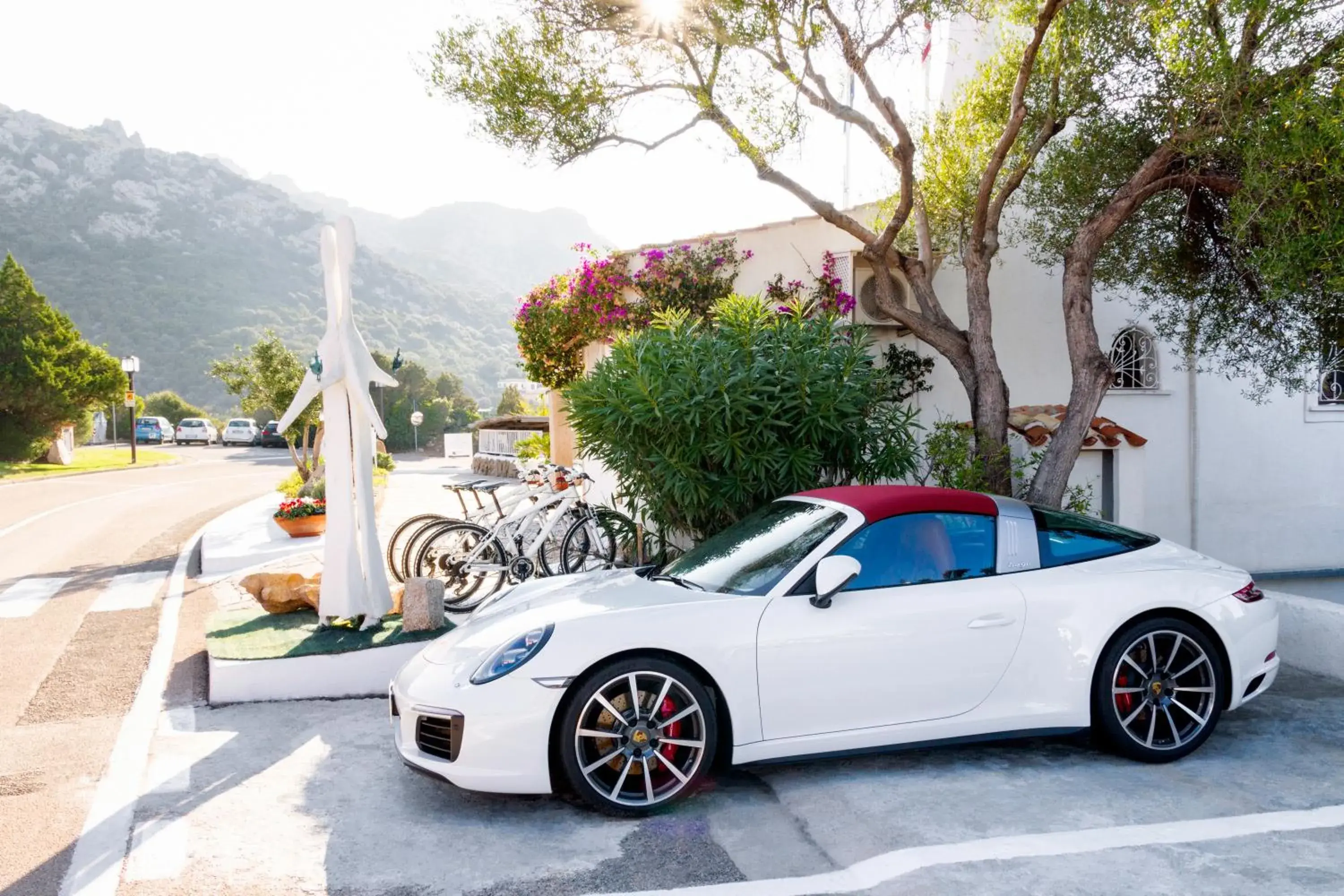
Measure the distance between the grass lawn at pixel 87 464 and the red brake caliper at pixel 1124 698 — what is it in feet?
98.9

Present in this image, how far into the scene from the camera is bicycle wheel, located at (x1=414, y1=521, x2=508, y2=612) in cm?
842

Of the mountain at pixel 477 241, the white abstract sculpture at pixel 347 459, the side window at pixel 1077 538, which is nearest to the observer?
the side window at pixel 1077 538

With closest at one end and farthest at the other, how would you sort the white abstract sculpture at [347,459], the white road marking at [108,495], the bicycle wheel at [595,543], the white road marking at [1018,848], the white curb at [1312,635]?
the white road marking at [1018,848] < the white curb at [1312,635] < the white abstract sculpture at [347,459] < the bicycle wheel at [595,543] < the white road marking at [108,495]

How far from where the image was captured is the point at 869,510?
15.6 feet

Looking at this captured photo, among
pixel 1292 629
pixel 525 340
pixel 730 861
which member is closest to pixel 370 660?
pixel 730 861

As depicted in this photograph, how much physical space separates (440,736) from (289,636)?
133 inches

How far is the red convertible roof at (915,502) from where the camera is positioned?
4758 mm

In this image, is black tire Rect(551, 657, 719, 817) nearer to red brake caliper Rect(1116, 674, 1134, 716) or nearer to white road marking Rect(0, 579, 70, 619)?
red brake caliper Rect(1116, 674, 1134, 716)

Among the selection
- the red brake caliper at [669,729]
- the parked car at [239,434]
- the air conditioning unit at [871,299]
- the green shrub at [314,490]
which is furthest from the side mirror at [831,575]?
the parked car at [239,434]

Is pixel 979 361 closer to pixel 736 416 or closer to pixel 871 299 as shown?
pixel 871 299

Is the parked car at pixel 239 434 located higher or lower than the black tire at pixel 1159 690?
higher

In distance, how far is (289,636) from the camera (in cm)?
707

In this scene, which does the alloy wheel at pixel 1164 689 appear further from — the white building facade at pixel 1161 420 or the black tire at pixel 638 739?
the white building facade at pixel 1161 420

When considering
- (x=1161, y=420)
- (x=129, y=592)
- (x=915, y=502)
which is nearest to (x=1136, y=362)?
(x=1161, y=420)
